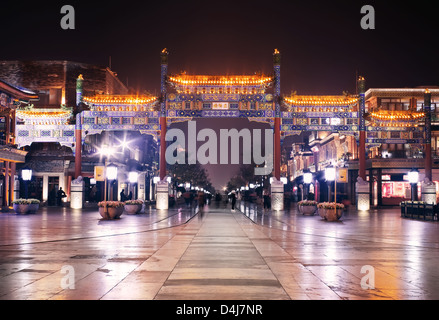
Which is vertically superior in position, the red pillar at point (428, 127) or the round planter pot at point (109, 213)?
the red pillar at point (428, 127)

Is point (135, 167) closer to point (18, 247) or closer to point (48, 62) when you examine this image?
point (48, 62)

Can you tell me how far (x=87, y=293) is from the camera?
8266mm

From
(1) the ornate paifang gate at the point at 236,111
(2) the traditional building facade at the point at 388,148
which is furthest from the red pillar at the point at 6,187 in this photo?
(2) the traditional building facade at the point at 388,148

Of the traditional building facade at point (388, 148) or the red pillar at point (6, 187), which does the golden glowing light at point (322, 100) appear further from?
the red pillar at point (6, 187)

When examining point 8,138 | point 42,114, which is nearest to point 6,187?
point 8,138

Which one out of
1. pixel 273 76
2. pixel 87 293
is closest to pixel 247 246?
pixel 87 293

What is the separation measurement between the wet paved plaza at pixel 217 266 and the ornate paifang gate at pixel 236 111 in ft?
74.0

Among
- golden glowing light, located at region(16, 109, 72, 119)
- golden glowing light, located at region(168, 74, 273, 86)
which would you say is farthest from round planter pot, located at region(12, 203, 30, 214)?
golden glowing light, located at region(168, 74, 273, 86)

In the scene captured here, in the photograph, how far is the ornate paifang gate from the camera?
40875 mm

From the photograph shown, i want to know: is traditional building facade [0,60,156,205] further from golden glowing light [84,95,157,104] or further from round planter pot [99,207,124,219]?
round planter pot [99,207,124,219]

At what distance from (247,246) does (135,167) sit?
2209 inches

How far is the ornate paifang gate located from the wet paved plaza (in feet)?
74.0

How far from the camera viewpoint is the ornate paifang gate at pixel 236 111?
134 feet
